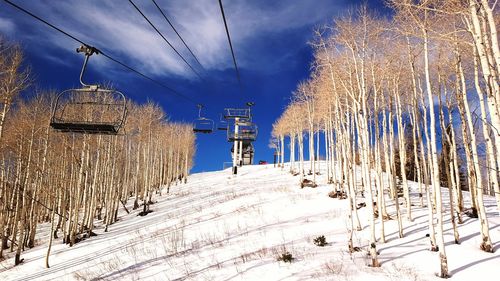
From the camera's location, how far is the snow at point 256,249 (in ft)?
27.0

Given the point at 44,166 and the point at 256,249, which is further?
the point at 44,166

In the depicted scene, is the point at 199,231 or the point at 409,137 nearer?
the point at 199,231

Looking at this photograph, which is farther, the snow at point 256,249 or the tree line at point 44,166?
the tree line at point 44,166

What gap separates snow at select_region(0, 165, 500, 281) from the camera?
27.0 feet

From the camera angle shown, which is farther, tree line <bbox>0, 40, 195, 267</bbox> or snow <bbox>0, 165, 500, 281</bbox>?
tree line <bbox>0, 40, 195, 267</bbox>

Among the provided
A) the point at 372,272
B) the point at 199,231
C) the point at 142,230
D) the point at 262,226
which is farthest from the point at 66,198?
the point at 372,272

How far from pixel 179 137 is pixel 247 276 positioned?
116 feet

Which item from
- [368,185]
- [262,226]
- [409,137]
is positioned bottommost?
[262,226]

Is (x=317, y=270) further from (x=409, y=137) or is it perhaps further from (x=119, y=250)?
(x=409, y=137)

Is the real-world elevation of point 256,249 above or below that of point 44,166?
below

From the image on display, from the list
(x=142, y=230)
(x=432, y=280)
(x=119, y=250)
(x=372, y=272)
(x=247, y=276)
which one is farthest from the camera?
(x=142, y=230)

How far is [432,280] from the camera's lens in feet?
23.9

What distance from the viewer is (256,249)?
1084cm

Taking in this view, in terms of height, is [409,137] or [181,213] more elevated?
[409,137]
